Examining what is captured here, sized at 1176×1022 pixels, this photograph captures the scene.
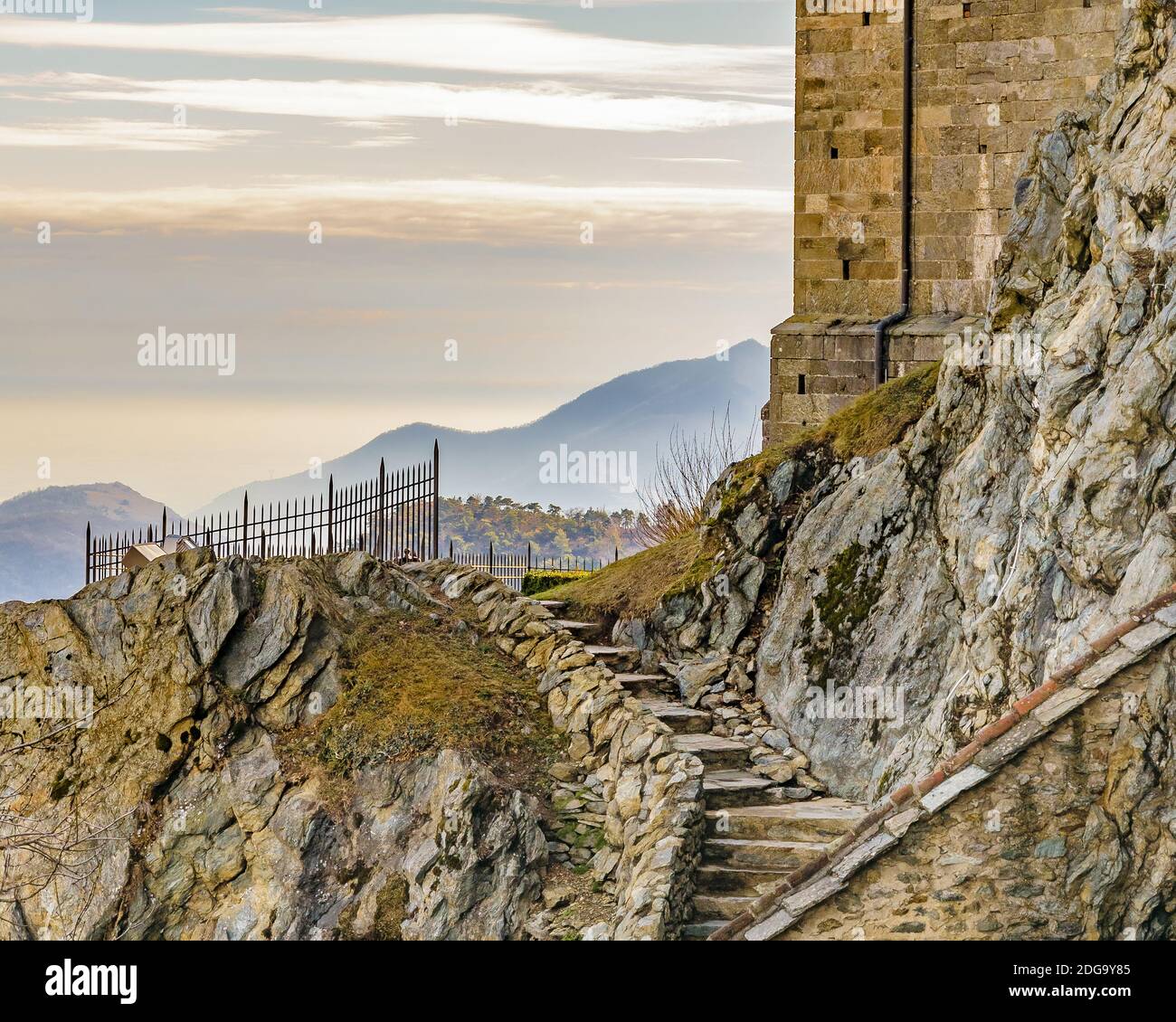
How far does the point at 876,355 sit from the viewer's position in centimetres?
2309

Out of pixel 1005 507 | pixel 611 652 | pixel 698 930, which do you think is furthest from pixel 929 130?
pixel 698 930

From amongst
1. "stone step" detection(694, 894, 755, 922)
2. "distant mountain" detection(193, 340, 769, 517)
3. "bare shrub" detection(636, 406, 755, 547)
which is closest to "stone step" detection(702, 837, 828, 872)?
"stone step" detection(694, 894, 755, 922)

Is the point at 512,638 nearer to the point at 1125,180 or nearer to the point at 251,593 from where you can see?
the point at 251,593

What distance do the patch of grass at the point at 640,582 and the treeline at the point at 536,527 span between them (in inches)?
1224

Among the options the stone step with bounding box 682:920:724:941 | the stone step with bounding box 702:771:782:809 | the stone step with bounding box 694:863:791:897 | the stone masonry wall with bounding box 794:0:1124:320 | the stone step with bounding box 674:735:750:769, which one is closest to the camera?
the stone step with bounding box 682:920:724:941

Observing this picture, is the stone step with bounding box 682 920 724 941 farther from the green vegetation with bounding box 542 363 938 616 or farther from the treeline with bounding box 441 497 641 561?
the treeline with bounding box 441 497 641 561

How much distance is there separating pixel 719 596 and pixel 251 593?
5.61 meters

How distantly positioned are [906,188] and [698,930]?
11735mm

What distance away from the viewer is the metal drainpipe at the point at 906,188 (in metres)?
23.1

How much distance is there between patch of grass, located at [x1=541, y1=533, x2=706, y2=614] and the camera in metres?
21.1

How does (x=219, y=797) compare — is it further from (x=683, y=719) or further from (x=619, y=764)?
(x=683, y=719)

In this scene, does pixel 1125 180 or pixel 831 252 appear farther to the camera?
pixel 831 252

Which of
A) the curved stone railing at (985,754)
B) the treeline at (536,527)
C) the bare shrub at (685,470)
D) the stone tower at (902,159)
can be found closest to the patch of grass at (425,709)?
the curved stone railing at (985,754)
